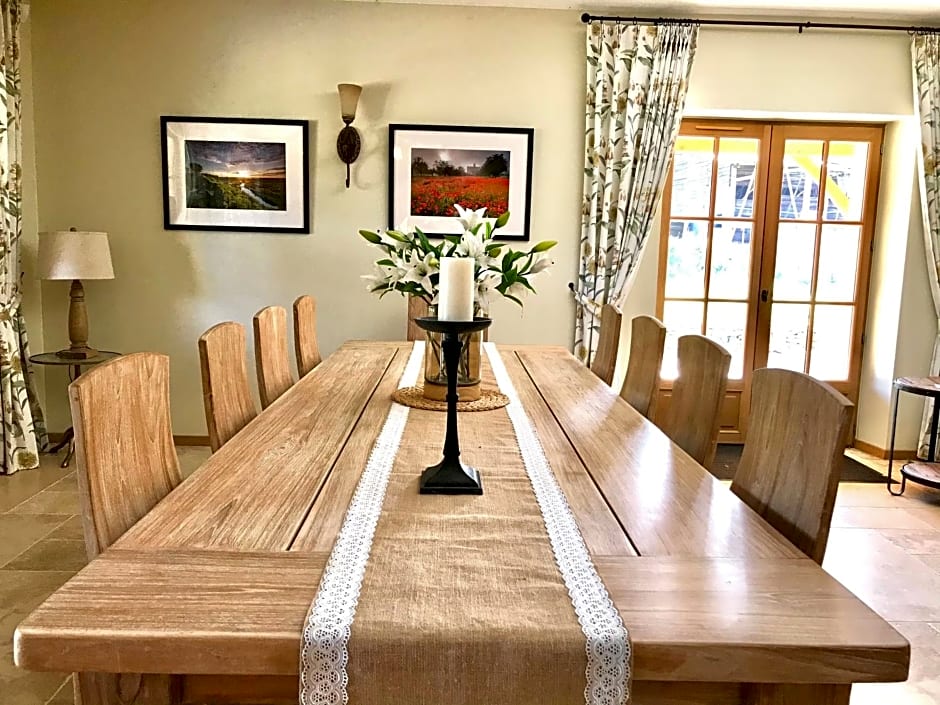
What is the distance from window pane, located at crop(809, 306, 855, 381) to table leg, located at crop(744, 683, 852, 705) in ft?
13.6

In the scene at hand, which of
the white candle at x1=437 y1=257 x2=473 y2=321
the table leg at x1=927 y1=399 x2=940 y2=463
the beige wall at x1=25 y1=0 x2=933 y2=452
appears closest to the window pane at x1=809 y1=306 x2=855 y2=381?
the beige wall at x1=25 y1=0 x2=933 y2=452

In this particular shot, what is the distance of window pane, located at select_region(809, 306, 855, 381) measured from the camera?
4.68m

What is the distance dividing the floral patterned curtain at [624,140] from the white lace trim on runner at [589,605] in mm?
2974

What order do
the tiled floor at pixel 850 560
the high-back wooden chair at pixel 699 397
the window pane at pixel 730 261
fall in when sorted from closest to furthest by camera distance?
the high-back wooden chair at pixel 699 397 < the tiled floor at pixel 850 560 < the window pane at pixel 730 261

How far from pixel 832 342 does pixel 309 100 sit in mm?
3453

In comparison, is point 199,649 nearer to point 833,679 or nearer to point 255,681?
point 255,681

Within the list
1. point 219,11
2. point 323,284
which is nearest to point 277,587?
point 323,284

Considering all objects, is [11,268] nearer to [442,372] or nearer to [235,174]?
[235,174]

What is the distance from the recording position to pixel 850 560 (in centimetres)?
302

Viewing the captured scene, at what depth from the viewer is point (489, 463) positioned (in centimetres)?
156

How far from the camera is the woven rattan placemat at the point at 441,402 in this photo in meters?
2.05

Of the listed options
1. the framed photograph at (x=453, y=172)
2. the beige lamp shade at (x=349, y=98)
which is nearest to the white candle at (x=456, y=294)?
the framed photograph at (x=453, y=172)

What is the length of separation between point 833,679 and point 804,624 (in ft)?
0.21

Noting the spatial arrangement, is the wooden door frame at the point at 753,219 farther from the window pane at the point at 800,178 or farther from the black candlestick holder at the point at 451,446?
the black candlestick holder at the point at 451,446
